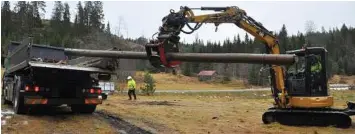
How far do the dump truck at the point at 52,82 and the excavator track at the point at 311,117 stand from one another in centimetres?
544

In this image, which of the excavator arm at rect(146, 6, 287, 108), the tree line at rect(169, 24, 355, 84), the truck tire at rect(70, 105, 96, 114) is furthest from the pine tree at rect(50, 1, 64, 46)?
the excavator arm at rect(146, 6, 287, 108)

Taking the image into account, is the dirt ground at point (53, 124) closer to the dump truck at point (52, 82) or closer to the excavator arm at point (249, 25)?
the dump truck at point (52, 82)

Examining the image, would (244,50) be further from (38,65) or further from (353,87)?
(38,65)

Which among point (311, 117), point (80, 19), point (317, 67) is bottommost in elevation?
point (311, 117)

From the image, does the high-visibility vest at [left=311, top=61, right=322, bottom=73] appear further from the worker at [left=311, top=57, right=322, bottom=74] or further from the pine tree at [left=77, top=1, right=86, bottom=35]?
the pine tree at [left=77, top=1, right=86, bottom=35]

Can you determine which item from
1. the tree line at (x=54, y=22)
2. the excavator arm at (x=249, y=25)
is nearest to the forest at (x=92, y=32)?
the tree line at (x=54, y=22)

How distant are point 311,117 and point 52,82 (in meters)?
8.03

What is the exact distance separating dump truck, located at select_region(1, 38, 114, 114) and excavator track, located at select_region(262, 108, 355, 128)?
5.44 m

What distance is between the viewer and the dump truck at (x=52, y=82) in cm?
1248

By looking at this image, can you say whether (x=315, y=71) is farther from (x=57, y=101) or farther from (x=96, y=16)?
(x=96, y=16)

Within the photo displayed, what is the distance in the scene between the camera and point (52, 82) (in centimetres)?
1307

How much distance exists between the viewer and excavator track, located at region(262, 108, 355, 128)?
44.2ft

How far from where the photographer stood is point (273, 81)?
14.6 metres

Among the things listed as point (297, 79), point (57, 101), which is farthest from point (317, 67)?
point (57, 101)
